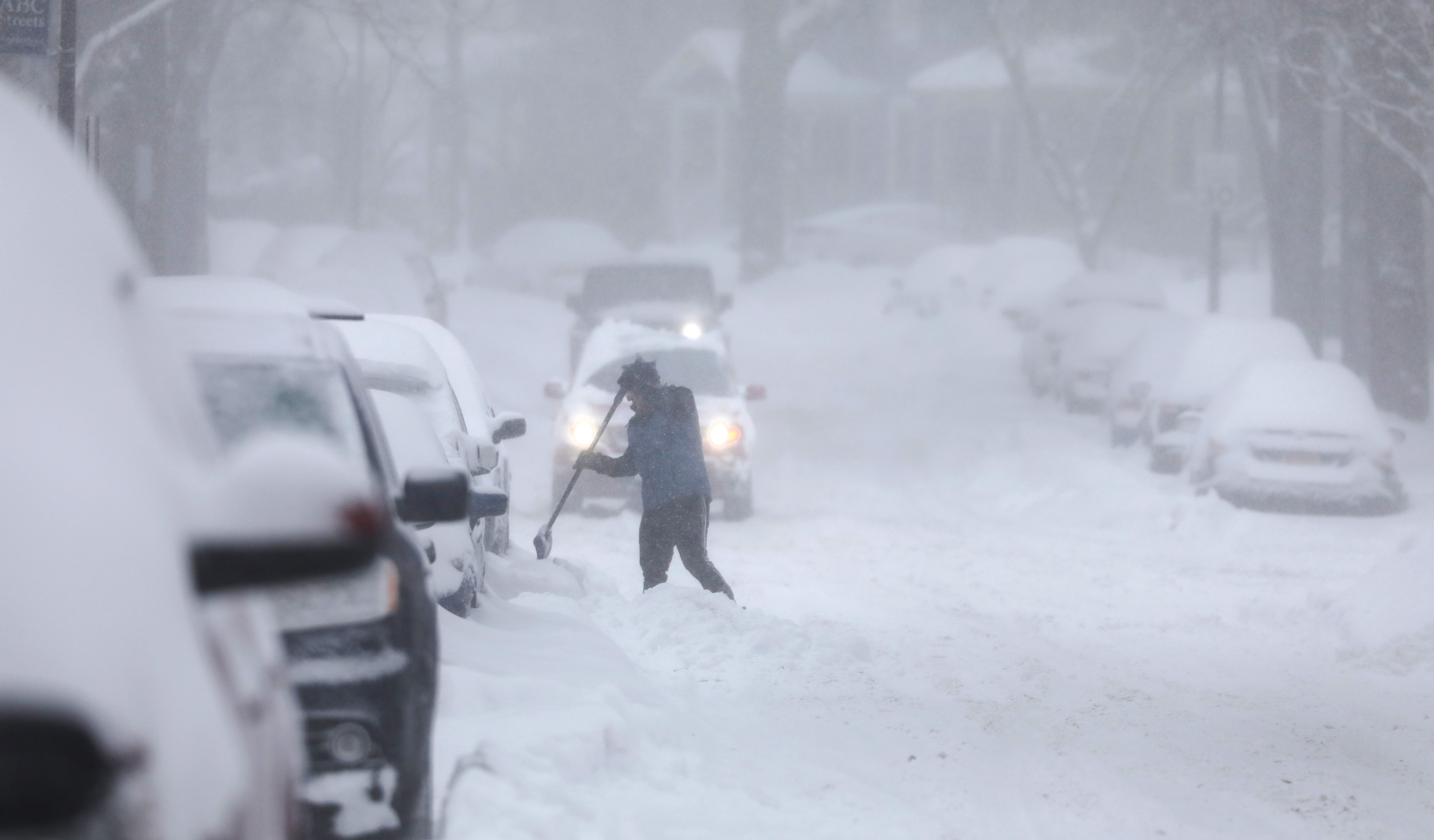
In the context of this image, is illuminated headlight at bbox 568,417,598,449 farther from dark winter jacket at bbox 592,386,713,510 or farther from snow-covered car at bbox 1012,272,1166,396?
snow-covered car at bbox 1012,272,1166,396

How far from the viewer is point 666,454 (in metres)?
10.7

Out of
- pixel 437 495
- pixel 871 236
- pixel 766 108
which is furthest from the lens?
pixel 871 236

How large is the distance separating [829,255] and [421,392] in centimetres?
3713

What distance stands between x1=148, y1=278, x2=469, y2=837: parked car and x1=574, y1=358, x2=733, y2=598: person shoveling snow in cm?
545

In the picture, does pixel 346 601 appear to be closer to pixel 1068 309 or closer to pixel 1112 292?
pixel 1068 309

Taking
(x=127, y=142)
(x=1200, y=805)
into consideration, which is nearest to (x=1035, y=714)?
(x=1200, y=805)

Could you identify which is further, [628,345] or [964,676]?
[628,345]

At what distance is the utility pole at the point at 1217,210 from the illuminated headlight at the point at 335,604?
24.1 m

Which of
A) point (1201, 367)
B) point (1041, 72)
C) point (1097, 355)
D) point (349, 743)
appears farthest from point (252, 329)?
point (1041, 72)

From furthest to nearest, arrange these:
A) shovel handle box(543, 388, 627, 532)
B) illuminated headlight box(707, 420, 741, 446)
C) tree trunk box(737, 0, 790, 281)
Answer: tree trunk box(737, 0, 790, 281) < illuminated headlight box(707, 420, 741, 446) < shovel handle box(543, 388, 627, 532)

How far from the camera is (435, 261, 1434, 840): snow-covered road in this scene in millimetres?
6477

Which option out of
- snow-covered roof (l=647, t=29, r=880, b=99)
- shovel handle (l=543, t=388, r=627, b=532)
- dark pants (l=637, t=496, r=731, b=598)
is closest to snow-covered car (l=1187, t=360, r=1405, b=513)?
shovel handle (l=543, t=388, r=627, b=532)

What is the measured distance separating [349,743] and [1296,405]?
45.5ft

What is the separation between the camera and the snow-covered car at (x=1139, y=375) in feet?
68.2
